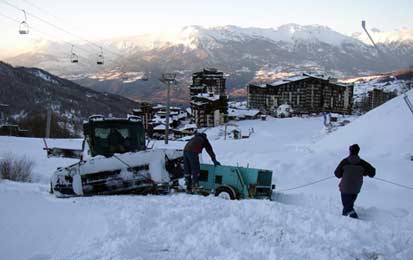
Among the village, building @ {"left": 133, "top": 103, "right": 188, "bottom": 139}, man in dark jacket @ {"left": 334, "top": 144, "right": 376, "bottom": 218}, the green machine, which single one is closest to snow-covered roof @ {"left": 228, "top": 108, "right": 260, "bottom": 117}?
the village

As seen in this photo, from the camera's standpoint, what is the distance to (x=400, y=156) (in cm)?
1739

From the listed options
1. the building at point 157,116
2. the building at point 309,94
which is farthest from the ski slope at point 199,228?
the building at point 309,94

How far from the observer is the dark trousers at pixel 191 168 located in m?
11.7

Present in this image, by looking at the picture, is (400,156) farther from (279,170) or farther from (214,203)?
(214,203)

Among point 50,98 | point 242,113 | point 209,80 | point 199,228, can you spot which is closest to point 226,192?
point 199,228

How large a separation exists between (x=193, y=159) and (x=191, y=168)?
0.25 meters

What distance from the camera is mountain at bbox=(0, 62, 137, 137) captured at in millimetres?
145500

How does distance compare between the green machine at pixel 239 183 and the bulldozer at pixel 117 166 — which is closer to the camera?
the green machine at pixel 239 183

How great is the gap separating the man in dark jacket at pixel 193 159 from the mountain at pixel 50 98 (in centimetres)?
12717

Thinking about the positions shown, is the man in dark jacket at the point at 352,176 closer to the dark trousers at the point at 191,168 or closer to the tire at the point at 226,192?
the tire at the point at 226,192

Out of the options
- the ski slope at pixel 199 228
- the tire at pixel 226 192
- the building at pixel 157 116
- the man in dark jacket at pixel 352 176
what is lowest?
the building at pixel 157 116

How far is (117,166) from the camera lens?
11.5 metres

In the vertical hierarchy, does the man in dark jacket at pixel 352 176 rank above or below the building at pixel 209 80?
below

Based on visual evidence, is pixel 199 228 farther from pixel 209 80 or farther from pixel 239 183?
pixel 209 80
